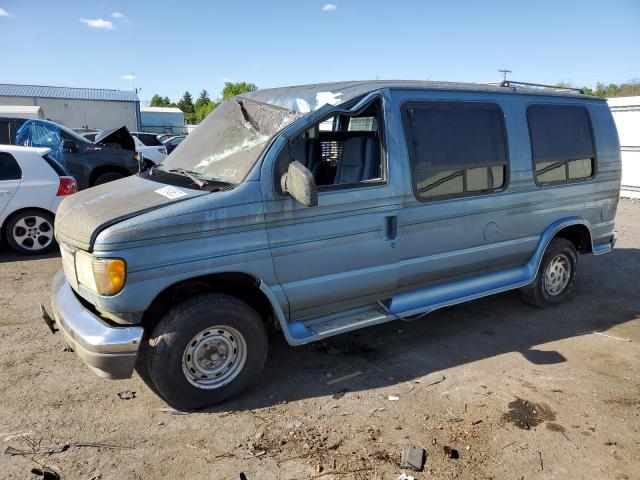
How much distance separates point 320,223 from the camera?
11.8 ft

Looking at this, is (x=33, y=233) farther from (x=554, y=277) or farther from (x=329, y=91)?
(x=554, y=277)

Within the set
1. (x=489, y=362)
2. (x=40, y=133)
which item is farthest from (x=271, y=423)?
(x=40, y=133)

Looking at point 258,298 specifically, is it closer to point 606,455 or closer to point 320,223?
point 320,223

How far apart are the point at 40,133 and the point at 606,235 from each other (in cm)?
994

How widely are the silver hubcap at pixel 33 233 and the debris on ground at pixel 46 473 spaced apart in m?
5.48

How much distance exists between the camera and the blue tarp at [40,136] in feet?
32.0

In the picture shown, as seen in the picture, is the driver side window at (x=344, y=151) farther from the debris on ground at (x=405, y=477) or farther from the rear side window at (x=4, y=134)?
the rear side window at (x=4, y=134)

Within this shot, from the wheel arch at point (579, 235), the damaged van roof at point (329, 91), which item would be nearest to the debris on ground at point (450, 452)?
the damaged van roof at point (329, 91)

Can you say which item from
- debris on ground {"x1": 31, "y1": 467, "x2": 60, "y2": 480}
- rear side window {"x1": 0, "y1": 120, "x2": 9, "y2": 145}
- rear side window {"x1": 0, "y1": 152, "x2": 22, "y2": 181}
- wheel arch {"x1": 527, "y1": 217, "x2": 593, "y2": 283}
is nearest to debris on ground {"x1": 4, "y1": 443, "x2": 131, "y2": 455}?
debris on ground {"x1": 31, "y1": 467, "x2": 60, "y2": 480}

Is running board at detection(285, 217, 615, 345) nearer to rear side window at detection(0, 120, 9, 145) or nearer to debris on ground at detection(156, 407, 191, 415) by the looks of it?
debris on ground at detection(156, 407, 191, 415)

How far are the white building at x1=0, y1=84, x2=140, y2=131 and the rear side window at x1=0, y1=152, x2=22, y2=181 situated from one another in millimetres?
36887

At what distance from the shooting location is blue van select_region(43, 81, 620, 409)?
3160 mm

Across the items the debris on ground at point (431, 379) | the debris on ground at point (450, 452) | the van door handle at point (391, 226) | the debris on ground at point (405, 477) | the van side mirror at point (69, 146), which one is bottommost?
the debris on ground at point (405, 477)

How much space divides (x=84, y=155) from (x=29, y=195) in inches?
108
